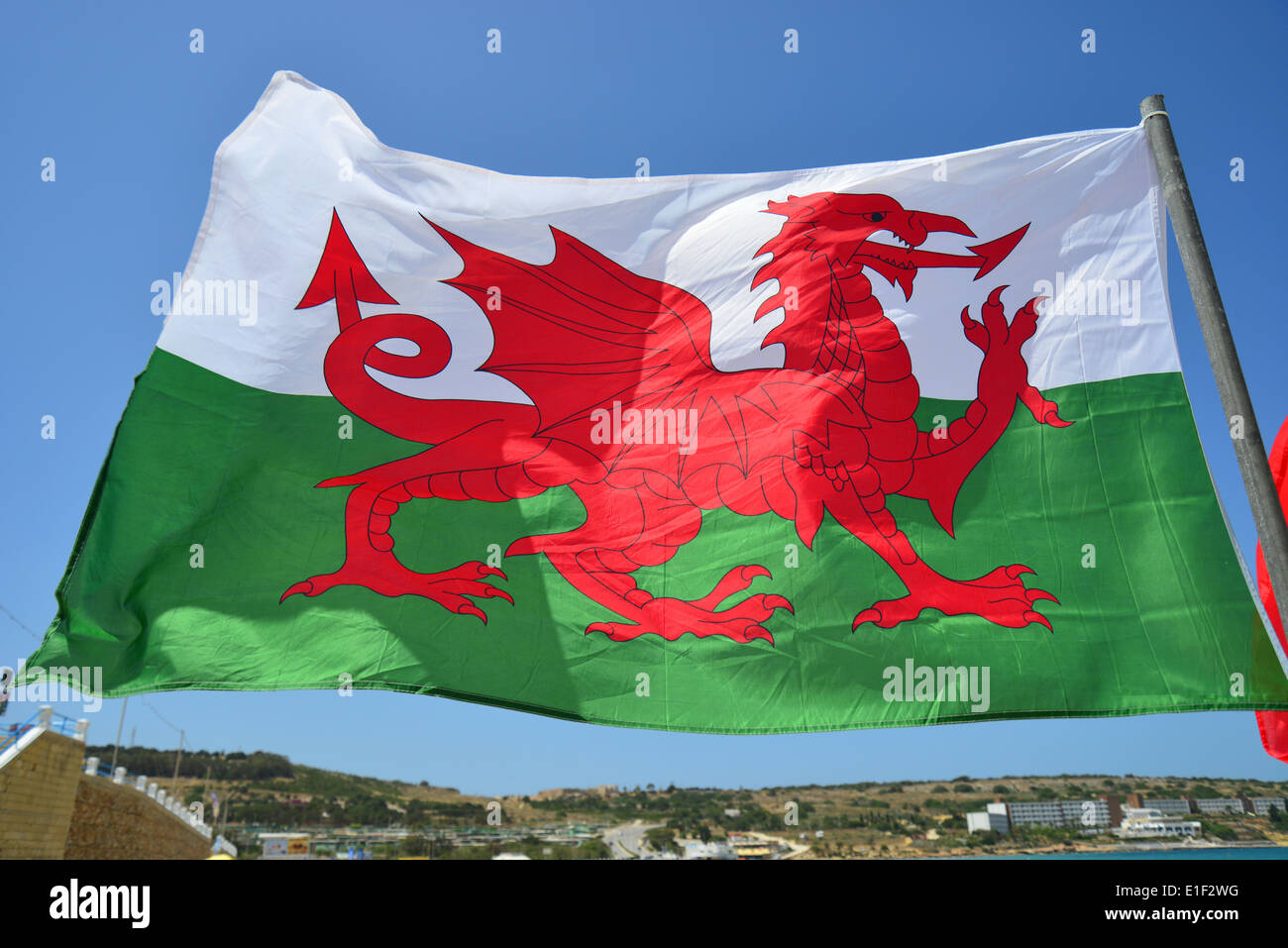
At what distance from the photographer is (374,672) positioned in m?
4.39

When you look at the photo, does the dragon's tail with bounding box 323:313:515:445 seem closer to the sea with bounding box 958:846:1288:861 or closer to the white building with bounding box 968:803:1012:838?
the sea with bounding box 958:846:1288:861

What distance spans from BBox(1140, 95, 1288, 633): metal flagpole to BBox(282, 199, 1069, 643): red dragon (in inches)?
40.5

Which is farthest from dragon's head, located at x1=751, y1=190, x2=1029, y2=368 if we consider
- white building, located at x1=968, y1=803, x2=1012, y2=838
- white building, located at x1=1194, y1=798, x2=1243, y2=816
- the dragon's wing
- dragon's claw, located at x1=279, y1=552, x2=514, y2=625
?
white building, located at x1=968, y1=803, x2=1012, y2=838

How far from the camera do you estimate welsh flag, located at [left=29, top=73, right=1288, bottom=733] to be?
4.37 m

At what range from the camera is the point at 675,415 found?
206 inches

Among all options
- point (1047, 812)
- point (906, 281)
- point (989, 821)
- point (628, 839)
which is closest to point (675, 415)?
point (906, 281)

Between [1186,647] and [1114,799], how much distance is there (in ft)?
295

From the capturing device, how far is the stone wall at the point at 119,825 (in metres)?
19.6

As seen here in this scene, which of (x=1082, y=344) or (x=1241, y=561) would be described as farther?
(x=1082, y=344)

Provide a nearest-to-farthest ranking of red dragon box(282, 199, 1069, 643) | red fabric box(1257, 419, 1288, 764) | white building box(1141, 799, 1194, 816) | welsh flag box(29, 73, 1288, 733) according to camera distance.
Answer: welsh flag box(29, 73, 1288, 733) < red fabric box(1257, 419, 1288, 764) < red dragon box(282, 199, 1069, 643) < white building box(1141, 799, 1194, 816)

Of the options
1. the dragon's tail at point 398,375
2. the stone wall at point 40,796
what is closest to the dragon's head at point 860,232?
the dragon's tail at point 398,375
